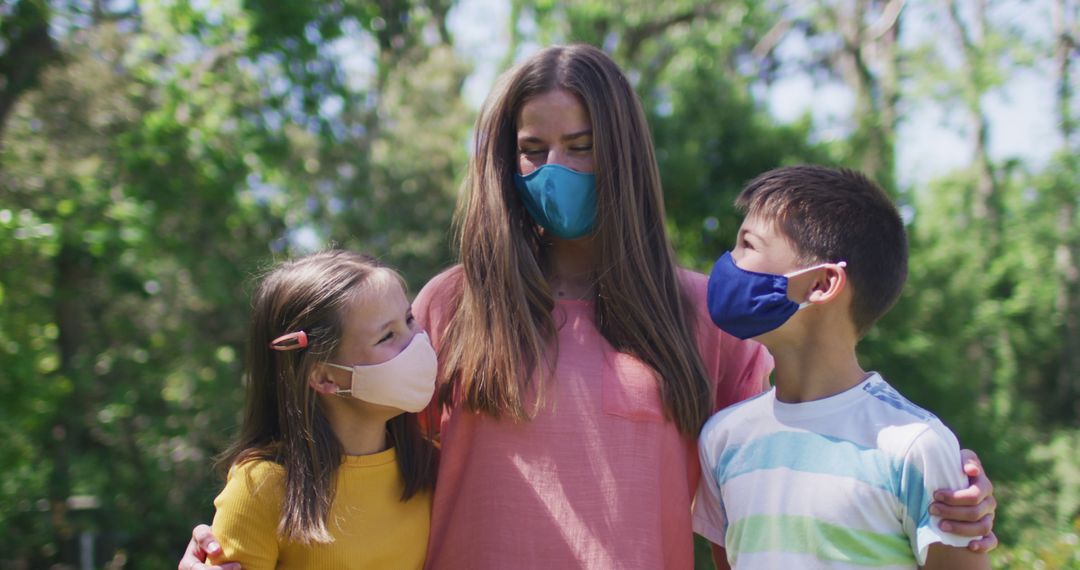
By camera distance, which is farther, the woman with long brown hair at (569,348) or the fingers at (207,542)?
the woman with long brown hair at (569,348)

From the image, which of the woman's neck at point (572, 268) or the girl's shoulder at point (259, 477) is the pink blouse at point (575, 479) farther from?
the girl's shoulder at point (259, 477)

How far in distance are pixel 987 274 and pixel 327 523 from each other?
16901 millimetres

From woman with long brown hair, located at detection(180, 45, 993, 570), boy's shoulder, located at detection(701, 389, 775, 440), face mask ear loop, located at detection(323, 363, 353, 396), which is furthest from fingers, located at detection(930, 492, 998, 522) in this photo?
face mask ear loop, located at detection(323, 363, 353, 396)

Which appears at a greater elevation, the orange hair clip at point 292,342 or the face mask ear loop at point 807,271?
the face mask ear loop at point 807,271

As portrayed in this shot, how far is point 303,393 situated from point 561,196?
82cm

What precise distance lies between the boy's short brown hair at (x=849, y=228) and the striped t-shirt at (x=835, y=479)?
0.78ft

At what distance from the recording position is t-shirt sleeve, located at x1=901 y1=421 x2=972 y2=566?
197cm

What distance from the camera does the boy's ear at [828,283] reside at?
7.38 ft

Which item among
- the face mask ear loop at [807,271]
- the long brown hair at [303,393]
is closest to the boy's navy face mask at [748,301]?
the face mask ear loop at [807,271]

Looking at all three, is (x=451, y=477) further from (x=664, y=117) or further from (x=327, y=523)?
(x=664, y=117)

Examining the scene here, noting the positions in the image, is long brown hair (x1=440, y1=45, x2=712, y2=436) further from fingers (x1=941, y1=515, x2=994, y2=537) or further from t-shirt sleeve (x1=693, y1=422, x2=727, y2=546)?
fingers (x1=941, y1=515, x2=994, y2=537)

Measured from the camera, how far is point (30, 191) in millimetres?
7164

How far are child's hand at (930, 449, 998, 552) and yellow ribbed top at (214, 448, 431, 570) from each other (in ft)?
4.02

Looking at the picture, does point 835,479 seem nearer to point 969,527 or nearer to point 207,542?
point 969,527
